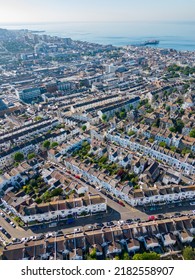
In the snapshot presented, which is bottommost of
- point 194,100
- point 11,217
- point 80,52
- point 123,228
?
point 11,217

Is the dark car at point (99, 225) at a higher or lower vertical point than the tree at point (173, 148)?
lower

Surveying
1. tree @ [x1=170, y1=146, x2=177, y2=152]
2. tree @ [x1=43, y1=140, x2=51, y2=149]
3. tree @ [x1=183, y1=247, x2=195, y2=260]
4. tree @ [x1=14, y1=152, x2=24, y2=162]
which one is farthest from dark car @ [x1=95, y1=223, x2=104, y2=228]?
tree @ [x1=43, y1=140, x2=51, y2=149]

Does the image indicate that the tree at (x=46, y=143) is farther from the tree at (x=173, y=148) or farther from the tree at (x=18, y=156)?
the tree at (x=173, y=148)

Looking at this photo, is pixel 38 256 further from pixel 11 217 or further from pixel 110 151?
pixel 110 151

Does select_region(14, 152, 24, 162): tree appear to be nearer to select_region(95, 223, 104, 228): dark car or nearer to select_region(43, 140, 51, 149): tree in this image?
select_region(43, 140, 51, 149): tree

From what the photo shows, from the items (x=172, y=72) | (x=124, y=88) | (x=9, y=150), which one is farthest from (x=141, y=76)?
(x=9, y=150)

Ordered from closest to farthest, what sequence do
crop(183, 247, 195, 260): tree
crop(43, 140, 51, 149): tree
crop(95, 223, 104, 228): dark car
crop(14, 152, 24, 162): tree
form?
1. crop(183, 247, 195, 260): tree
2. crop(95, 223, 104, 228): dark car
3. crop(14, 152, 24, 162): tree
4. crop(43, 140, 51, 149): tree

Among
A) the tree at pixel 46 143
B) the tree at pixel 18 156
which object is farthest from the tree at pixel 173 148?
the tree at pixel 18 156

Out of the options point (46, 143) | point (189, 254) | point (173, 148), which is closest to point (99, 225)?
point (189, 254)

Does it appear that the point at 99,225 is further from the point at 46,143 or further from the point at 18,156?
the point at 46,143

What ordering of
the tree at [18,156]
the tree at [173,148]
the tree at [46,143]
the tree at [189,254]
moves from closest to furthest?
the tree at [189,254], the tree at [18,156], the tree at [173,148], the tree at [46,143]

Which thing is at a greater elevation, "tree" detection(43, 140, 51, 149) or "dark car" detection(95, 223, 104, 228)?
"tree" detection(43, 140, 51, 149)
